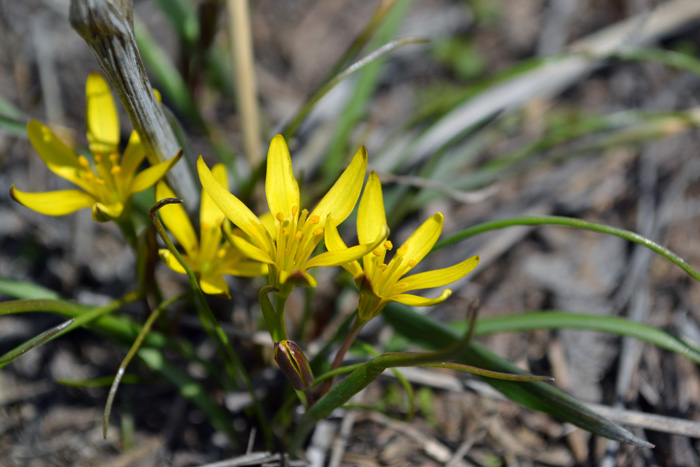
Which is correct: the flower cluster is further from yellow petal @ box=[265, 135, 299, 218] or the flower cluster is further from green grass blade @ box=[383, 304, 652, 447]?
green grass blade @ box=[383, 304, 652, 447]

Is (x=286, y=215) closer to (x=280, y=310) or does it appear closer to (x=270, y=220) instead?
(x=270, y=220)

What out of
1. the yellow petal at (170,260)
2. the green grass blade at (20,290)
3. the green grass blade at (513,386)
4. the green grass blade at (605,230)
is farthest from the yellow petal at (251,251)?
the green grass blade at (20,290)

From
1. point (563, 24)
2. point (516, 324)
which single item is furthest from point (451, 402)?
point (563, 24)

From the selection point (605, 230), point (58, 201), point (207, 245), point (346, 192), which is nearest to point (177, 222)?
point (207, 245)

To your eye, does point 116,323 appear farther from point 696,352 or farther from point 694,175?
point 694,175

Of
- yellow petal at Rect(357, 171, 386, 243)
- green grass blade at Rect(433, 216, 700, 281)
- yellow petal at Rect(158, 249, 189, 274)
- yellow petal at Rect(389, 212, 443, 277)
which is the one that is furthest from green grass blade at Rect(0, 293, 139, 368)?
green grass blade at Rect(433, 216, 700, 281)

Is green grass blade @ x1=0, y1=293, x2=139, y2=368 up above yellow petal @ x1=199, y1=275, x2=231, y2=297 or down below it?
below
